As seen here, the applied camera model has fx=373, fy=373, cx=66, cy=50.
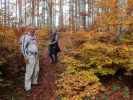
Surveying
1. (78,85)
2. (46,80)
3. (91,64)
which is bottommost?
(46,80)

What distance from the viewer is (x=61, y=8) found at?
49219 millimetres

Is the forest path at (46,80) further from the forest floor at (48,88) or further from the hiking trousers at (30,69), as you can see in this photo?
→ the hiking trousers at (30,69)

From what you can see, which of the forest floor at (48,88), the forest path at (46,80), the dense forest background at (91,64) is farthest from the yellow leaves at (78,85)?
the forest path at (46,80)

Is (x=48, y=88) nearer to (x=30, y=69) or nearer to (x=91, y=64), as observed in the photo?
(x=30, y=69)

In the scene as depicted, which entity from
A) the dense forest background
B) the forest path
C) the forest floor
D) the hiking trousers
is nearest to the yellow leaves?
the dense forest background

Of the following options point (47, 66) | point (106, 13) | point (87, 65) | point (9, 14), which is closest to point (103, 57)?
point (87, 65)

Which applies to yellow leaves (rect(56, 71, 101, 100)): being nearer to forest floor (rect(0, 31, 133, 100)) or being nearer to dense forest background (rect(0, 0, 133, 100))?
dense forest background (rect(0, 0, 133, 100))

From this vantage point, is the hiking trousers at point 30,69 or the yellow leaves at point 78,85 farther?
the hiking trousers at point 30,69

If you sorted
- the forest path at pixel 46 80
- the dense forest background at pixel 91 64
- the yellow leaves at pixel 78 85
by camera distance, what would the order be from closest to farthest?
the yellow leaves at pixel 78 85 < the dense forest background at pixel 91 64 < the forest path at pixel 46 80

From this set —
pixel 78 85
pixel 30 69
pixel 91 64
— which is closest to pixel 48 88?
pixel 30 69

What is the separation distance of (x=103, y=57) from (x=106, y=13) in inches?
72.3

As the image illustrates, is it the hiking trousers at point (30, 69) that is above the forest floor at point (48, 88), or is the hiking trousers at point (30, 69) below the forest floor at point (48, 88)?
above

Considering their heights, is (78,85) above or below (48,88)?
above

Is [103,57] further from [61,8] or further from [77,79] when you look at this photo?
[61,8]
